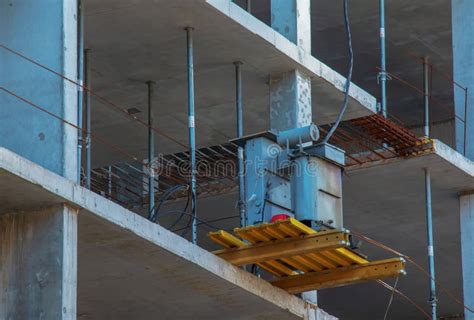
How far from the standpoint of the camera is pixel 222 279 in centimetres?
1931

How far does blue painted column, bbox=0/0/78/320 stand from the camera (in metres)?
16.3

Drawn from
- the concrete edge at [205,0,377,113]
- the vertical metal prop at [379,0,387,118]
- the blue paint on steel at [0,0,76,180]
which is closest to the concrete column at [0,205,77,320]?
the blue paint on steel at [0,0,76,180]

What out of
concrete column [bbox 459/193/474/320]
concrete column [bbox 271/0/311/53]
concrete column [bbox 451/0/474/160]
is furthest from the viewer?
concrete column [bbox 451/0/474/160]

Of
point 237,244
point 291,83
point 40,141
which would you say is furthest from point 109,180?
point 40,141

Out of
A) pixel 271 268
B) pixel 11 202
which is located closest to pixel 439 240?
pixel 271 268

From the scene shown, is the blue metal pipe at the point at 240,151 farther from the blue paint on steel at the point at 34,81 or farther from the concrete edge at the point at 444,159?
the blue paint on steel at the point at 34,81

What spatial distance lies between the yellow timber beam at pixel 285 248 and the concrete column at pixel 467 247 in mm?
5566

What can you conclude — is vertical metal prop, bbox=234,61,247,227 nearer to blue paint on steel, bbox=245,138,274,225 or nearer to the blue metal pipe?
the blue metal pipe

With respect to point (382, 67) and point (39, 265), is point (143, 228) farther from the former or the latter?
point (382, 67)

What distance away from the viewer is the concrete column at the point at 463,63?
2505 centimetres

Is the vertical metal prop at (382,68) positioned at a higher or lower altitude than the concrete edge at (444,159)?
higher

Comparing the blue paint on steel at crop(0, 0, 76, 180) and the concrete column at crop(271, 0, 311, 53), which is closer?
the blue paint on steel at crop(0, 0, 76, 180)

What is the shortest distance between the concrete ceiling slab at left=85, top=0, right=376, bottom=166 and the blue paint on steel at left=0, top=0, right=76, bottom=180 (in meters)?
1.56

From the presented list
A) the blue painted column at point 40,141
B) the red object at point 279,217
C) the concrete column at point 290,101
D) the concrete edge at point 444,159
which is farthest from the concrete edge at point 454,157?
the blue painted column at point 40,141
